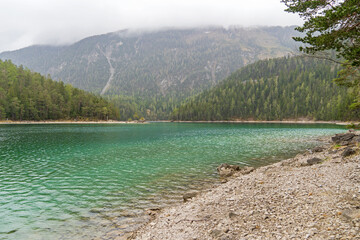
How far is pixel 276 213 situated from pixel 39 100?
179 m

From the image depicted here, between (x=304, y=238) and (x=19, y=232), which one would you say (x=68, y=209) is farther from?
(x=304, y=238)

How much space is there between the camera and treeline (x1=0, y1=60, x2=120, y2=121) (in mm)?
143750

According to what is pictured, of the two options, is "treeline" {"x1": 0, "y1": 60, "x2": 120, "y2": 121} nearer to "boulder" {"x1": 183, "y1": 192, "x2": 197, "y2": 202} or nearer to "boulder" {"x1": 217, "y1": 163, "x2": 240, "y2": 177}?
"boulder" {"x1": 217, "y1": 163, "x2": 240, "y2": 177}

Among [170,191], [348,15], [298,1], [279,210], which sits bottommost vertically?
[170,191]

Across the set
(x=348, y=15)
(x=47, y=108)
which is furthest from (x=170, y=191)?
(x=47, y=108)

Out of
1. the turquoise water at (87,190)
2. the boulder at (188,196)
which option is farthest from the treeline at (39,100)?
the boulder at (188,196)

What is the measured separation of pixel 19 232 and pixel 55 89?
193 m

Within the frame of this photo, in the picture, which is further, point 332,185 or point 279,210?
point 332,185

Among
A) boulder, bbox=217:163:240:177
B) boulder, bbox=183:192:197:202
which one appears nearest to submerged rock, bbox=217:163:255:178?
boulder, bbox=217:163:240:177

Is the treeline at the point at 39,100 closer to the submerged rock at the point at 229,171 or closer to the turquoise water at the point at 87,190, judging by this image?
the turquoise water at the point at 87,190

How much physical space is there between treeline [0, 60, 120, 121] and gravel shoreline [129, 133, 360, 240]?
547 feet

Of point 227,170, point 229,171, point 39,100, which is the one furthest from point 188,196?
point 39,100

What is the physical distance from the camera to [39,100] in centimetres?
15212

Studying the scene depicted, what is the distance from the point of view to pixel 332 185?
→ 11.9m
